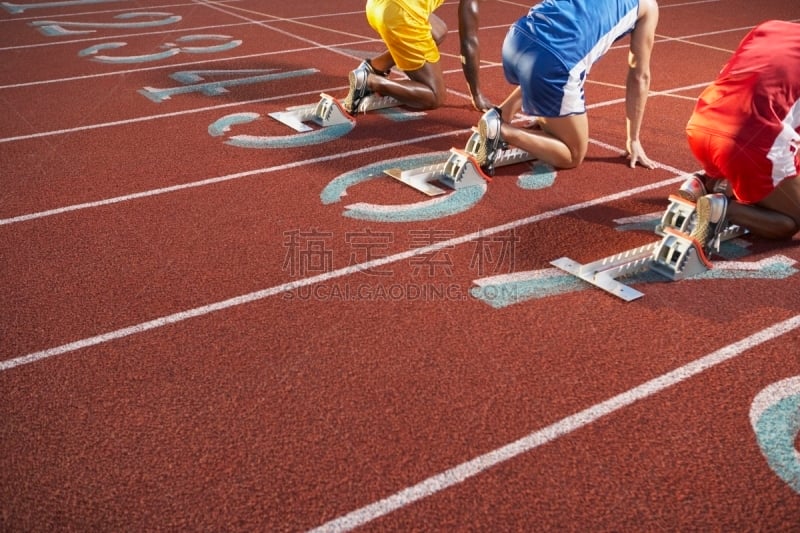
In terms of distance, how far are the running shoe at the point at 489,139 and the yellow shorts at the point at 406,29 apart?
4.40 ft

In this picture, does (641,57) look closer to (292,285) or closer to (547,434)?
(292,285)

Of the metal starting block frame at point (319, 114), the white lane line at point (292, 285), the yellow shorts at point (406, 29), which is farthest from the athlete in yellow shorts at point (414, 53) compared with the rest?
the white lane line at point (292, 285)

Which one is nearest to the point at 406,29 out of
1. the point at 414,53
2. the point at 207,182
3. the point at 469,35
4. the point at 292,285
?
the point at 414,53

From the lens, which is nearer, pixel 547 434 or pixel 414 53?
pixel 547 434

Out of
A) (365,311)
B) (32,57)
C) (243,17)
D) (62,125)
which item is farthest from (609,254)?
(243,17)

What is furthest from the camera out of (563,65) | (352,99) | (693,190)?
(352,99)

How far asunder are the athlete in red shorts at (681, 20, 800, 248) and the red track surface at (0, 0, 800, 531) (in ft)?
0.76

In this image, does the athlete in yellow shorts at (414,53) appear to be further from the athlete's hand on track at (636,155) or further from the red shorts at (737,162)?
the red shorts at (737,162)

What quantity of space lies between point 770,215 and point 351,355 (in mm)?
2330

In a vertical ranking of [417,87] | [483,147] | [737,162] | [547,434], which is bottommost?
[547,434]

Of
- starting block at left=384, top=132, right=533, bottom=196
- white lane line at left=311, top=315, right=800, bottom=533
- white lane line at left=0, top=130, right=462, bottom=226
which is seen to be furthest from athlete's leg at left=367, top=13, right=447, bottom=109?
white lane line at left=311, top=315, right=800, bottom=533

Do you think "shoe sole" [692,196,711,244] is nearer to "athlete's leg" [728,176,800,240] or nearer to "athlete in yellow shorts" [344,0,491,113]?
"athlete's leg" [728,176,800,240]

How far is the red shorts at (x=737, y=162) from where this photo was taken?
11.5 ft

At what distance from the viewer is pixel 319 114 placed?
5.82 m
